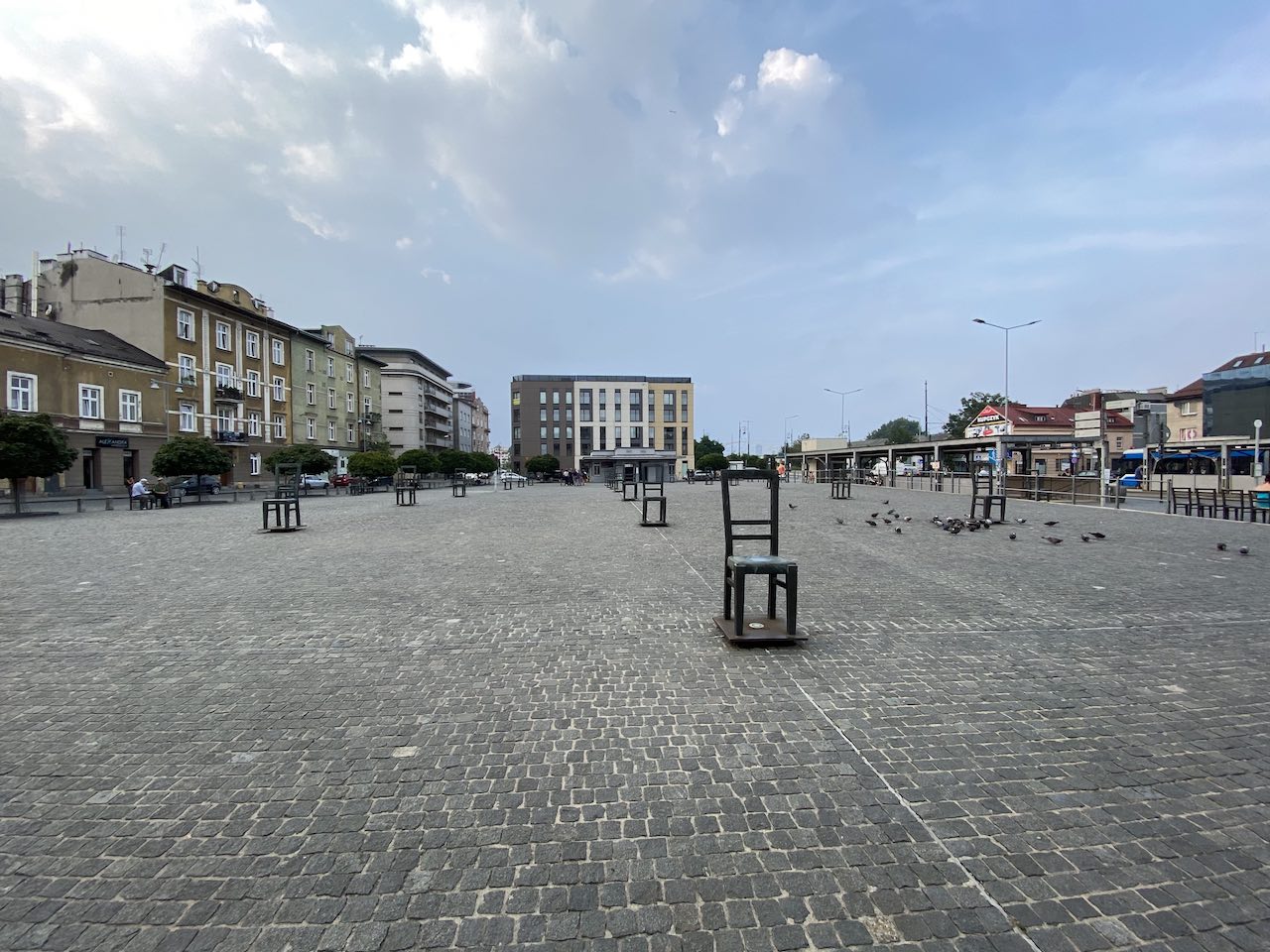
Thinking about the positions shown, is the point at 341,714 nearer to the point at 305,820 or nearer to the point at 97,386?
the point at 305,820

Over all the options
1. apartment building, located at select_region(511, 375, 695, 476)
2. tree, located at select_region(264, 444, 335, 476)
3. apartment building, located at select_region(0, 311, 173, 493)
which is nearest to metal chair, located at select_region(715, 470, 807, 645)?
tree, located at select_region(264, 444, 335, 476)

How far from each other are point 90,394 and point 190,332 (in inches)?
368

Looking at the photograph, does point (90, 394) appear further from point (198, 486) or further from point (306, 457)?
point (306, 457)

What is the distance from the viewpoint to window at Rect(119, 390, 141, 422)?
34.7 m

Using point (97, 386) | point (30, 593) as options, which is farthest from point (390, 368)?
point (30, 593)

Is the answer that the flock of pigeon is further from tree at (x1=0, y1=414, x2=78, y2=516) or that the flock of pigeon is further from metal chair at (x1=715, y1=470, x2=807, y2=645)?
tree at (x1=0, y1=414, x2=78, y2=516)

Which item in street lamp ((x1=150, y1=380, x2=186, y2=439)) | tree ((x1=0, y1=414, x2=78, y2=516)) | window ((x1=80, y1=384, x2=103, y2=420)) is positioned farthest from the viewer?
street lamp ((x1=150, y1=380, x2=186, y2=439))

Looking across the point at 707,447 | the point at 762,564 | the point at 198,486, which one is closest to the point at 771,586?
the point at 762,564

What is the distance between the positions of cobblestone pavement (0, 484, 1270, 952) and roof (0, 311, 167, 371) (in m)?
32.9

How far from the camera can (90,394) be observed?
32.8 metres

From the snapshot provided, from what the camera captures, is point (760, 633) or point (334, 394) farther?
point (334, 394)

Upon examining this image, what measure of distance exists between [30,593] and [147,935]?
27.4ft

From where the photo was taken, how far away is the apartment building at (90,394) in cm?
2970

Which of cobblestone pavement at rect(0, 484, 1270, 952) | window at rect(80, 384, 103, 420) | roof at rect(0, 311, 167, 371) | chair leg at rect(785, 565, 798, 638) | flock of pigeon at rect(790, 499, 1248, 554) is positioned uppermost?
roof at rect(0, 311, 167, 371)
